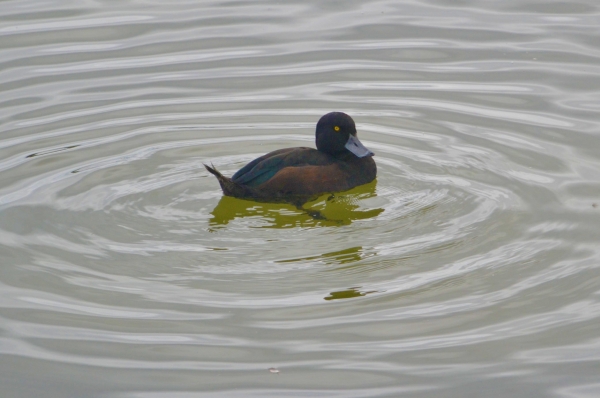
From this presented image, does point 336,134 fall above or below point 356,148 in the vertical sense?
above

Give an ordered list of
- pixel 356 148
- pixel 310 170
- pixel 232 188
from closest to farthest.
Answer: pixel 232 188, pixel 310 170, pixel 356 148

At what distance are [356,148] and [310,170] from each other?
0.56 meters

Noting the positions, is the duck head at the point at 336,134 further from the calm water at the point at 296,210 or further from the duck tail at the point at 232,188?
the duck tail at the point at 232,188

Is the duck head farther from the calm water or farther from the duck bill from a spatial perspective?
the calm water

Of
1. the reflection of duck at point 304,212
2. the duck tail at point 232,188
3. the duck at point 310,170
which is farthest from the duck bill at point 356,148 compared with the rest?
the duck tail at point 232,188

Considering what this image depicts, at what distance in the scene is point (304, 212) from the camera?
A: 754cm

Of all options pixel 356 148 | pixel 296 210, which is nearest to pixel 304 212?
pixel 296 210

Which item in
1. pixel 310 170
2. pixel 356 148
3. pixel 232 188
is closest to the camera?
pixel 232 188

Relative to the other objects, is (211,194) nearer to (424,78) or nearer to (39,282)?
(39,282)

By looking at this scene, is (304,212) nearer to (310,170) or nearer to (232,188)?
(310,170)

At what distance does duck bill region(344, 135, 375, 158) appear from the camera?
798 centimetres


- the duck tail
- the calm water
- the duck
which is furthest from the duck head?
the duck tail

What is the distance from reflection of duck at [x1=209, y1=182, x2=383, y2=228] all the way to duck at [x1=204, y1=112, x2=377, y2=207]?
7 centimetres

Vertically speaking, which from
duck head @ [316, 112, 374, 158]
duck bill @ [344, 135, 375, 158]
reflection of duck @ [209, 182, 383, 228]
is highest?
duck head @ [316, 112, 374, 158]
